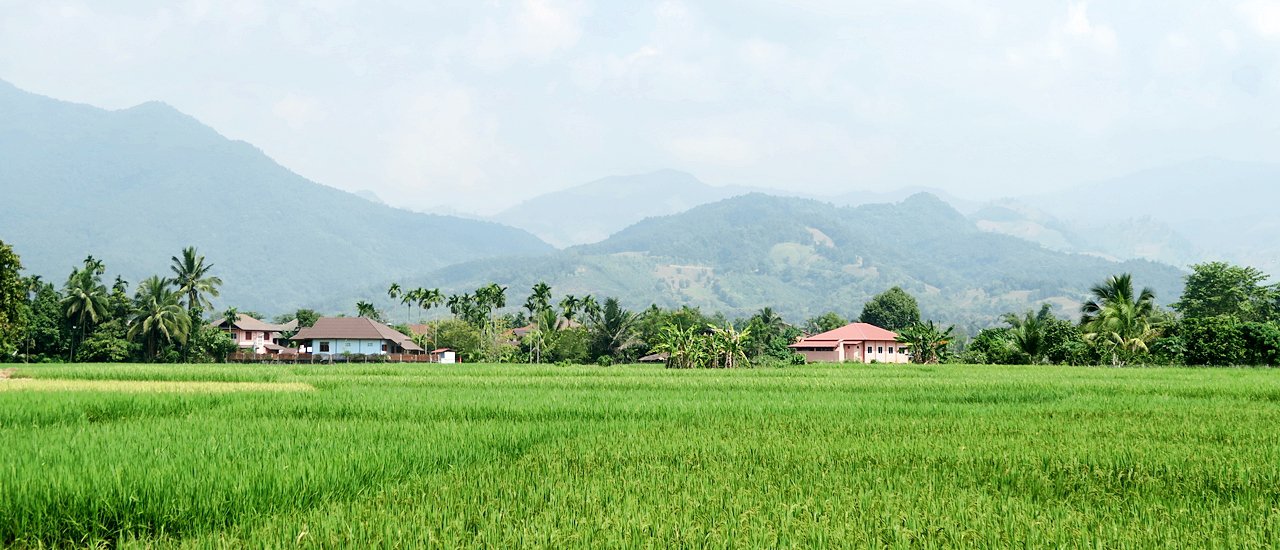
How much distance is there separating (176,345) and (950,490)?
2524 inches

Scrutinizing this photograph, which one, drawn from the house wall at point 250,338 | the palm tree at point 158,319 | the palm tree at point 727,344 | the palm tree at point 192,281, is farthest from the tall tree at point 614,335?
the house wall at point 250,338

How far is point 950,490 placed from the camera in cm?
711

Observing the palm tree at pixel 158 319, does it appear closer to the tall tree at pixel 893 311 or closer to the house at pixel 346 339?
the house at pixel 346 339

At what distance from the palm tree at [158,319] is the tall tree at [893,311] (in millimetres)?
84230

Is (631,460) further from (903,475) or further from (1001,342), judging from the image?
(1001,342)

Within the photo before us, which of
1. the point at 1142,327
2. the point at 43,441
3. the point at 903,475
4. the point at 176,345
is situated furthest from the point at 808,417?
the point at 176,345

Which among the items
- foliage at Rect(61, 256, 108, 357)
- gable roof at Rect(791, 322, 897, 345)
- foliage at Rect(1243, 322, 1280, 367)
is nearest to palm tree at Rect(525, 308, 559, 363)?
gable roof at Rect(791, 322, 897, 345)

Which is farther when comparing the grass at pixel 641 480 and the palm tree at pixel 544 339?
the palm tree at pixel 544 339

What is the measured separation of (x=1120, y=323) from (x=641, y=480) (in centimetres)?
4259

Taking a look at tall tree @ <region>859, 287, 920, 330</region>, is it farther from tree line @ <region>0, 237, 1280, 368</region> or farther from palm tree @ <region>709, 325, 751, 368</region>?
palm tree @ <region>709, 325, 751, 368</region>

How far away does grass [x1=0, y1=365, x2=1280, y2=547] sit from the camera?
5668mm

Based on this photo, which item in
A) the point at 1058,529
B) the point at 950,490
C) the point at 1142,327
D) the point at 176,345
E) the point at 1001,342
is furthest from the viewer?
the point at 176,345

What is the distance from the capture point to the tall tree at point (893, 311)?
376 feet

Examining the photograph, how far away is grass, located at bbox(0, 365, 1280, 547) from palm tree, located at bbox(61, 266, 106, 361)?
2014 inches
